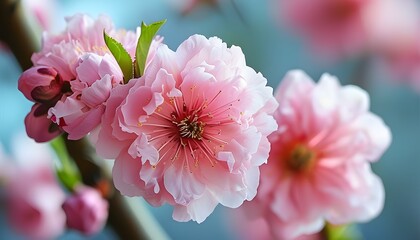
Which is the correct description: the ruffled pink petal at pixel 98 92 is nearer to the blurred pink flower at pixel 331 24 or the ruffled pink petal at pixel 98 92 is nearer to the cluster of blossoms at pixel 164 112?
the cluster of blossoms at pixel 164 112

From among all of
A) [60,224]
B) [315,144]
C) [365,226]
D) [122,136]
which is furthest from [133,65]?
[365,226]

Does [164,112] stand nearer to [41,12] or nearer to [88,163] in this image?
[88,163]

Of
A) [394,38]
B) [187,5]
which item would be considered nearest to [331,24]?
[394,38]

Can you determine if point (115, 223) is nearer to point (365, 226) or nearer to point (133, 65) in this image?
point (133, 65)

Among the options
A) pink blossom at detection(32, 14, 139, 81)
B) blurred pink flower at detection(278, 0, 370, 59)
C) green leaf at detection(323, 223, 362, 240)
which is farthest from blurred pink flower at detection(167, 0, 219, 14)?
pink blossom at detection(32, 14, 139, 81)

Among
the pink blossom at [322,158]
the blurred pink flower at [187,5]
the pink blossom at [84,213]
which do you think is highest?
the pink blossom at [84,213]

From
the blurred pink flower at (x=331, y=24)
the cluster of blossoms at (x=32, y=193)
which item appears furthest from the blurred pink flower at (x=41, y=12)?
the blurred pink flower at (x=331, y=24)

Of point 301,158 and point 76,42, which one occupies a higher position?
point 76,42
